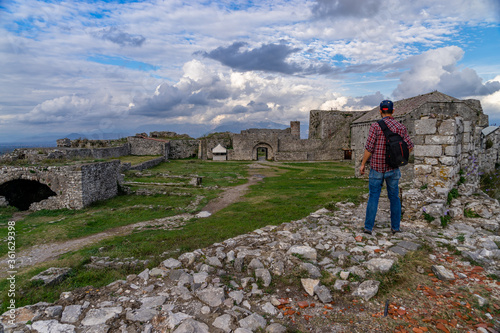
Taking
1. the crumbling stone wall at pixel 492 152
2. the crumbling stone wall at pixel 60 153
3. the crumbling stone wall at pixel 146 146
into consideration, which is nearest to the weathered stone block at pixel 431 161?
the crumbling stone wall at pixel 492 152

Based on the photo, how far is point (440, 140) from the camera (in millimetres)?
6855

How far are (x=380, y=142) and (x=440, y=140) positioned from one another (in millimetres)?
2630

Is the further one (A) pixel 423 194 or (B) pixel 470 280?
(A) pixel 423 194

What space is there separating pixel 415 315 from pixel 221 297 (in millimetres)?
2518

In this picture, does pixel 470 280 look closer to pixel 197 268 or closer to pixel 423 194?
pixel 423 194

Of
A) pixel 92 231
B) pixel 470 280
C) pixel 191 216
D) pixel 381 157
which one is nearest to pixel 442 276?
pixel 470 280

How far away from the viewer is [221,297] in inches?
151

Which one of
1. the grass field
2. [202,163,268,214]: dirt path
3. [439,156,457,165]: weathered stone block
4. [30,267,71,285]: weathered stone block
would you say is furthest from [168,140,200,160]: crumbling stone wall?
[439,156,457,165]: weathered stone block

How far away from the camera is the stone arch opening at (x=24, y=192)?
13320 mm

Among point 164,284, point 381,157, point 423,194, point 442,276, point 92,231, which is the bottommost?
point 92,231

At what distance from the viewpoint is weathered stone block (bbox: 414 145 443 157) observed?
6.92 metres

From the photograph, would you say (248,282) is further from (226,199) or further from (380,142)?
(226,199)

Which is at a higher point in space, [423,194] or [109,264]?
[423,194]

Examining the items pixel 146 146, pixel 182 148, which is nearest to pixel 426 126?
pixel 146 146
